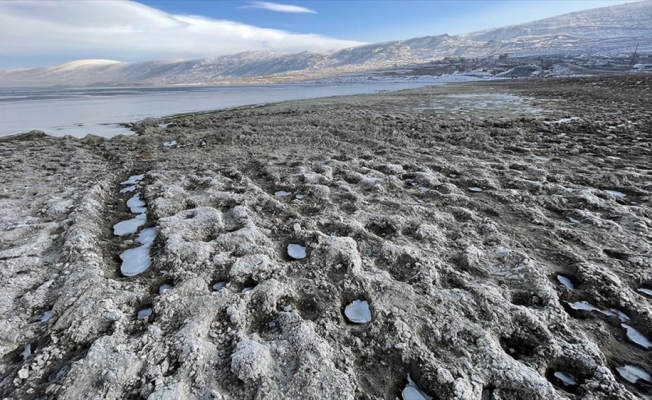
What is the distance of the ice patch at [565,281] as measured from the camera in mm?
4492

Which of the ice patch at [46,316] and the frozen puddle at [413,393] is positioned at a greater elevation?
the ice patch at [46,316]

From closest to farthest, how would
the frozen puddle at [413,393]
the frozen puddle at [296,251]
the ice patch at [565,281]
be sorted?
the frozen puddle at [413,393] → the ice patch at [565,281] → the frozen puddle at [296,251]

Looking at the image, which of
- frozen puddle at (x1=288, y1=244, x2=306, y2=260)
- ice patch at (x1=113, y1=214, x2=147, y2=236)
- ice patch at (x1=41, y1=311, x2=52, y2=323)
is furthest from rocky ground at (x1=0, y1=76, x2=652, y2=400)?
ice patch at (x1=113, y1=214, x2=147, y2=236)

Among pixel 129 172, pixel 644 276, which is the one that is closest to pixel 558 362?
pixel 644 276

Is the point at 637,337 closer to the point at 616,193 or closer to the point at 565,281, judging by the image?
the point at 565,281

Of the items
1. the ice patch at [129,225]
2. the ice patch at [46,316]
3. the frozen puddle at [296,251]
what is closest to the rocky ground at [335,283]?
the ice patch at [46,316]

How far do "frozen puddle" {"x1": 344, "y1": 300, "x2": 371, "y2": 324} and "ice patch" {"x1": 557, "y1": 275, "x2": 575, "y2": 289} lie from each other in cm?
277

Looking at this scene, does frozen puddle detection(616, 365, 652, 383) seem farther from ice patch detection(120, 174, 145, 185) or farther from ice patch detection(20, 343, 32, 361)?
ice patch detection(120, 174, 145, 185)

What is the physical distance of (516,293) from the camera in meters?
4.27

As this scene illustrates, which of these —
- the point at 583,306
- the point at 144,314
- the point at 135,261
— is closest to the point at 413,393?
the point at 583,306

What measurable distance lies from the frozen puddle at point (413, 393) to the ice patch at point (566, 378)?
4.39 ft

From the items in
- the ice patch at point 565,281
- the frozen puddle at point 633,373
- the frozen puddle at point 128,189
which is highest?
the frozen puddle at point 633,373

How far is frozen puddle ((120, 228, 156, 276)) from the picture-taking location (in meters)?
4.94

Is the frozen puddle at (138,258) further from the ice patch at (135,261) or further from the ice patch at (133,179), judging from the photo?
the ice patch at (133,179)
